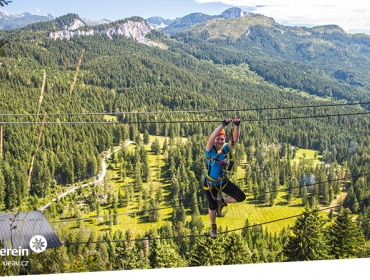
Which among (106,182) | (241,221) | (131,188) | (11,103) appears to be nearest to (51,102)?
(11,103)

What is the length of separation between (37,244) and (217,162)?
13.8 feet

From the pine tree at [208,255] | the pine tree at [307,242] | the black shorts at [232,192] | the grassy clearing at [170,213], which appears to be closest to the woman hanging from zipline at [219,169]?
the black shorts at [232,192]

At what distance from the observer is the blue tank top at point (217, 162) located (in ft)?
20.5

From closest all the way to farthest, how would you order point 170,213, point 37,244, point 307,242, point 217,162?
point 217,162 < point 37,244 < point 307,242 < point 170,213

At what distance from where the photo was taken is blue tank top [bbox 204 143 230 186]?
20.5 feet

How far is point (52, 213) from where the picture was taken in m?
44.7

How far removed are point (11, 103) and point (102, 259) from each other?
74.4 m

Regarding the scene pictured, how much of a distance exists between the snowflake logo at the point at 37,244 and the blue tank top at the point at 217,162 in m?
3.86

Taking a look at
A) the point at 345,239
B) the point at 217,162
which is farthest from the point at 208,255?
the point at 217,162

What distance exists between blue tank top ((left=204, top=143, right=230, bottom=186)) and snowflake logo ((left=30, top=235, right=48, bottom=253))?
386 cm

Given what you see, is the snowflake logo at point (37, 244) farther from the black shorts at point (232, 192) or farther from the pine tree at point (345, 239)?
the pine tree at point (345, 239)

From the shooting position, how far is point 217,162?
20.7ft

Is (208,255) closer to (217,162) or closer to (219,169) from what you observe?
(219,169)

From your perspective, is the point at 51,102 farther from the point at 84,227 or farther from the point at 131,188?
the point at 84,227
